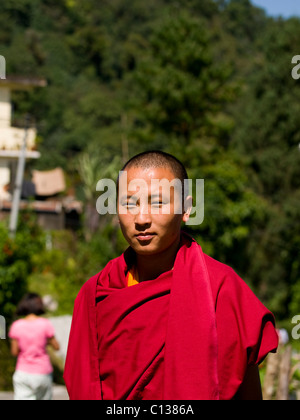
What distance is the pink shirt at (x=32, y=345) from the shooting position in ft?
15.3

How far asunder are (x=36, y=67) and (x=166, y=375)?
4977 cm

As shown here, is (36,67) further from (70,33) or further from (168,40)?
(168,40)

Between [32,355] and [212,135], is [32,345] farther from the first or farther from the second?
[212,135]

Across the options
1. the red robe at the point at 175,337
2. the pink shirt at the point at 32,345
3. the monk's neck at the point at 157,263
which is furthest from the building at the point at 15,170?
the red robe at the point at 175,337

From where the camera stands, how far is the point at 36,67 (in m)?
49.5

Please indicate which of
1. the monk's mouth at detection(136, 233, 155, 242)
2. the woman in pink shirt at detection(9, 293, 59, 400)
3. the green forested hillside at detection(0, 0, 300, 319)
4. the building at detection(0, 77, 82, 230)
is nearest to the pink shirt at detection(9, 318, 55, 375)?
the woman in pink shirt at detection(9, 293, 59, 400)

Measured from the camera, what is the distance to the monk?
1946 mm

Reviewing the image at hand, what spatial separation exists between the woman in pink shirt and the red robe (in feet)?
8.62

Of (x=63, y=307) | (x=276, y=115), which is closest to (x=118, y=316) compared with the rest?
(x=63, y=307)

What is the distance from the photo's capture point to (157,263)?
7.18 ft

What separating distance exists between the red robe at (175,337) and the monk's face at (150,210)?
98 millimetres

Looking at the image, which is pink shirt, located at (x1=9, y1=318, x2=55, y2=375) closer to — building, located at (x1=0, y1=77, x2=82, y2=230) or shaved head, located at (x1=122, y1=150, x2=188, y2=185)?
shaved head, located at (x1=122, y1=150, x2=188, y2=185)

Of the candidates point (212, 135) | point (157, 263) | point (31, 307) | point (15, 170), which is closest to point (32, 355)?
point (31, 307)

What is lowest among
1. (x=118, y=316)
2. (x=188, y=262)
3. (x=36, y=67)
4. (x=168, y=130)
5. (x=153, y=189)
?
(x=118, y=316)
